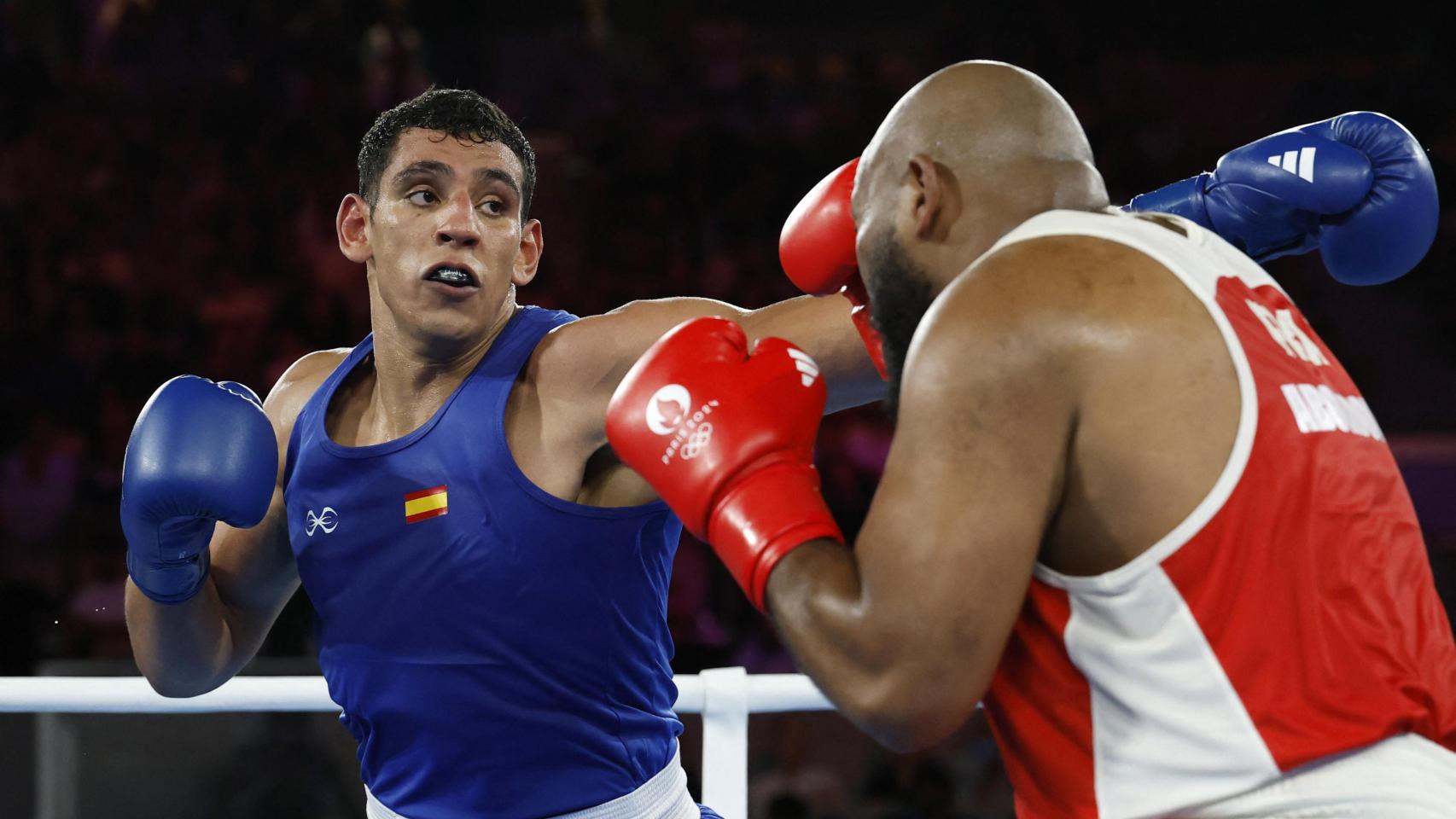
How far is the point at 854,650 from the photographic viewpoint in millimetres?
1303

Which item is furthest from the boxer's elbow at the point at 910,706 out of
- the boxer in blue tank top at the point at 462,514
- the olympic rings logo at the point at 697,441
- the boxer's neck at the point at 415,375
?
the boxer's neck at the point at 415,375

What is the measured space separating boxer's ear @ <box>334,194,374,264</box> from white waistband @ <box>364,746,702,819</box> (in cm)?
90

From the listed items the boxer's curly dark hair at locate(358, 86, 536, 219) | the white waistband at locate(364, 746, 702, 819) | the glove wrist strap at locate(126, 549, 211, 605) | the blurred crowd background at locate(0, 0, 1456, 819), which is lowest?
the blurred crowd background at locate(0, 0, 1456, 819)

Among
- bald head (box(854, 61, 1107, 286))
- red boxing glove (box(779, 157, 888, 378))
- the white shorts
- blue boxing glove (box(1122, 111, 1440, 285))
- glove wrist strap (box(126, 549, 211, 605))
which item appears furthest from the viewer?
glove wrist strap (box(126, 549, 211, 605))

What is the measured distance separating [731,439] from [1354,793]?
0.69m

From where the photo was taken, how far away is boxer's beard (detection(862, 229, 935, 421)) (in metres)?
1.53

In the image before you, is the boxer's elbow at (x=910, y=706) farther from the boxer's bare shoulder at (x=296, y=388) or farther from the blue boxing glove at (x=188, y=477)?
the boxer's bare shoulder at (x=296, y=388)

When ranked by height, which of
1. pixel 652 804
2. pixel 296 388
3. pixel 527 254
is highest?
pixel 527 254

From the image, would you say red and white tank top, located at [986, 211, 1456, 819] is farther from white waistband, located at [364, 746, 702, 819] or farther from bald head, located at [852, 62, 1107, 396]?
white waistband, located at [364, 746, 702, 819]

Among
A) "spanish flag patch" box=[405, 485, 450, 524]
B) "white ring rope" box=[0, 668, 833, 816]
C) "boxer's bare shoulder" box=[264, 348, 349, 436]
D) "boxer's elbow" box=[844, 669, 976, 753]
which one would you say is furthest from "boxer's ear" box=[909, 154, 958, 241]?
"boxer's bare shoulder" box=[264, 348, 349, 436]

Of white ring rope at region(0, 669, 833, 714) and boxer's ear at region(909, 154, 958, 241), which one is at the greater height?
boxer's ear at region(909, 154, 958, 241)

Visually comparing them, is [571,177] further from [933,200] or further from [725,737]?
[933,200]

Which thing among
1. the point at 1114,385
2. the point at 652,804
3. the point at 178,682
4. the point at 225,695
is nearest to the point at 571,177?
the point at 225,695

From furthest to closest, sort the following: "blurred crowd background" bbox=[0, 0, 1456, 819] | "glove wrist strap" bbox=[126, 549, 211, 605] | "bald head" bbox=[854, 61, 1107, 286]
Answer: "blurred crowd background" bbox=[0, 0, 1456, 819] < "glove wrist strap" bbox=[126, 549, 211, 605] < "bald head" bbox=[854, 61, 1107, 286]
